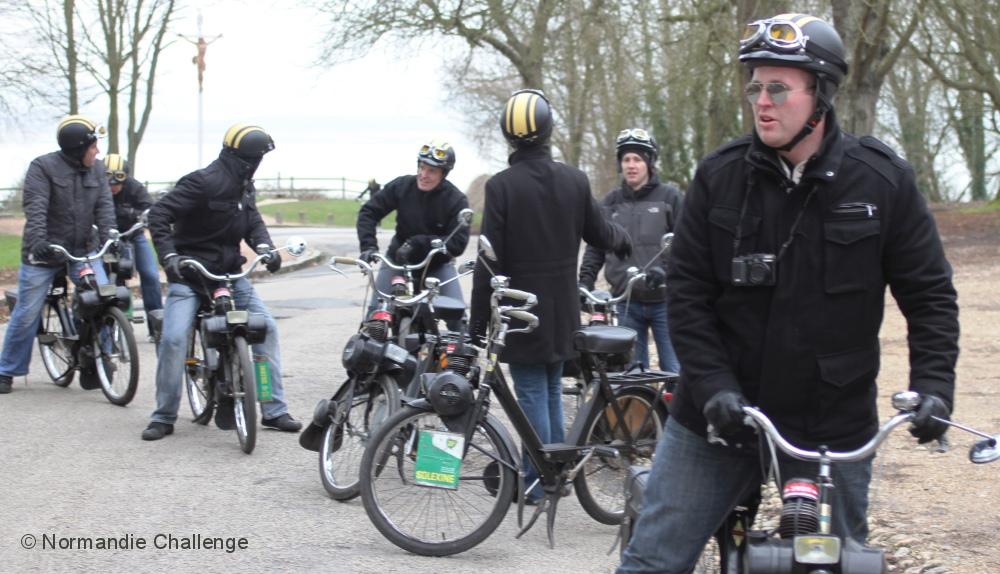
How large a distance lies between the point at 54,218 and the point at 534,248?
4.77 m

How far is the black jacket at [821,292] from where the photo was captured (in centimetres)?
306

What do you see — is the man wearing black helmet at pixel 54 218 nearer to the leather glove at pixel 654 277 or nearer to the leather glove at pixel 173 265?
the leather glove at pixel 173 265

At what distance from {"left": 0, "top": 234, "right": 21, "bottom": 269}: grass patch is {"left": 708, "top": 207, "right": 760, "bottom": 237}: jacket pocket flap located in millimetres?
20864

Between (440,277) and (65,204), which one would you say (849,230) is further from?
(65,204)

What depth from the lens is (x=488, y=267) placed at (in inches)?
231

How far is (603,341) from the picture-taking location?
551 centimetres

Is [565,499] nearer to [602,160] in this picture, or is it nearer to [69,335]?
[69,335]

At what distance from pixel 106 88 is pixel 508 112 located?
2649cm

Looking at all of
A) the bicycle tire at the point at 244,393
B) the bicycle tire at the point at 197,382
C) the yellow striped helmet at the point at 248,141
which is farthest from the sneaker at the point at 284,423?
the yellow striped helmet at the point at 248,141

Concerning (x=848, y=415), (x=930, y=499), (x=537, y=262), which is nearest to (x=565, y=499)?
(x=537, y=262)

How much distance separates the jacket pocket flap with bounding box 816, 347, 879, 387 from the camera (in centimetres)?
305

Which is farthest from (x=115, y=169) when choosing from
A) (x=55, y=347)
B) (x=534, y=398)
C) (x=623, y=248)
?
(x=534, y=398)

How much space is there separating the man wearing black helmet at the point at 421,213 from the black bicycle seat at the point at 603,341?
2.77 m

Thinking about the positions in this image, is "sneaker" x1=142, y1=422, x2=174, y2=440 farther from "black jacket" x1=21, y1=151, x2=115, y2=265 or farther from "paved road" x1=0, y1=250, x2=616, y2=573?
"black jacket" x1=21, y1=151, x2=115, y2=265
